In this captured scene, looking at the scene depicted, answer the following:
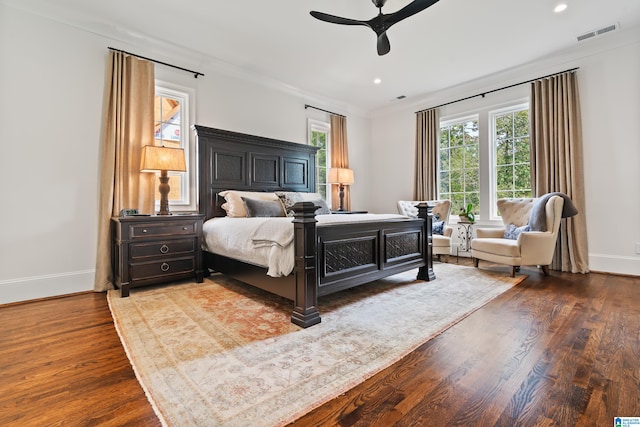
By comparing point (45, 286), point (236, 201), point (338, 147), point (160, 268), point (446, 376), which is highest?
point (338, 147)

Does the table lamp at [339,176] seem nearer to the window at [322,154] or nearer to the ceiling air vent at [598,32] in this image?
the window at [322,154]

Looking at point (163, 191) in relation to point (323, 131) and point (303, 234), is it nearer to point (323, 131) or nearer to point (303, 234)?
point (303, 234)

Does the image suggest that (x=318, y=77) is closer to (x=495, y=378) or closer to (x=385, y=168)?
(x=385, y=168)

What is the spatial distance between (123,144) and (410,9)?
3.30 meters

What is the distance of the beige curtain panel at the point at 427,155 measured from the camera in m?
5.46

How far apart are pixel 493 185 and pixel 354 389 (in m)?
4.65

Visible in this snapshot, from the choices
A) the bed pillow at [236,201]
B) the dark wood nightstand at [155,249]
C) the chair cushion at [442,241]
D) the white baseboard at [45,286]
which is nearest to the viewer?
the white baseboard at [45,286]

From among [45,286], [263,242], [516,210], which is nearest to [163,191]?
[45,286]

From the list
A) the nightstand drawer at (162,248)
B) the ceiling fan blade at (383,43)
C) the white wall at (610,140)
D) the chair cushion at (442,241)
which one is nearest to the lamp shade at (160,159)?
the nightstand drawer at (162,248)

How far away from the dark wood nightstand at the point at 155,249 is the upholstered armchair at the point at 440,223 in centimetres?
328

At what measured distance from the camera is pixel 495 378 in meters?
1.50

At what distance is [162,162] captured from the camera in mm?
3266

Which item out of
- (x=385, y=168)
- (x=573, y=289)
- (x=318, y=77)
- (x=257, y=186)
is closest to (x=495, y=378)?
(x=573, y=289)

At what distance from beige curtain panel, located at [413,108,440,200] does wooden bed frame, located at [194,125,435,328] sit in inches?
81.6
